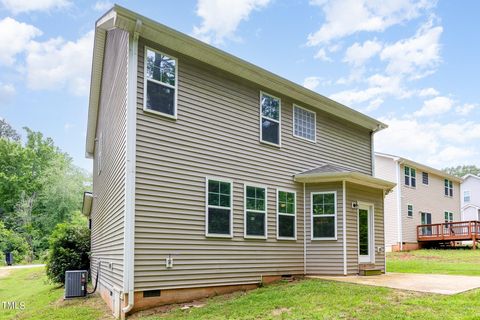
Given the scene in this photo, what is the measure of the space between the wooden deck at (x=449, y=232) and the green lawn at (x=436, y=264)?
14.4ft

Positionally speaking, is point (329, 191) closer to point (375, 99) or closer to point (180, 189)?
point (180, 189)

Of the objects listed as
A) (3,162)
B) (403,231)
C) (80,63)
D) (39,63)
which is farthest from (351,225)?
(39,63)

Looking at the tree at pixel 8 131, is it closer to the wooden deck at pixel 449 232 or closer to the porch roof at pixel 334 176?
the wooden deck at pixel 449 232

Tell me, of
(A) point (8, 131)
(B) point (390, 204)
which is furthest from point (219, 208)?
(A) point (8, 131)

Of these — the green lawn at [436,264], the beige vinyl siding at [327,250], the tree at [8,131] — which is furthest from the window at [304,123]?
the tree at [8,131]

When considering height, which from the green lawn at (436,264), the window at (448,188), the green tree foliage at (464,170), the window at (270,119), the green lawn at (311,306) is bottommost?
the green lawn at (436,264)

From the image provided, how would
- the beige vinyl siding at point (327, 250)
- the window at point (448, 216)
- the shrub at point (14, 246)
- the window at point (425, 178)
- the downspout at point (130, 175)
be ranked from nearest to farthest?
the downspout at point (130, 175)
the beige vinyl siding at point (327, 250)
the window at point (425, 178)
the window at point (448, 216)
the shrub at point (14, 246)

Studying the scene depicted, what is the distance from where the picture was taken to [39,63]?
6359 centimetres

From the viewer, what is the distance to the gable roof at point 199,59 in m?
8.36

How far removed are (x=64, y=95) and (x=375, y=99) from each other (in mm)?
39629

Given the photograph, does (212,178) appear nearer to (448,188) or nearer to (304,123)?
(304,123)

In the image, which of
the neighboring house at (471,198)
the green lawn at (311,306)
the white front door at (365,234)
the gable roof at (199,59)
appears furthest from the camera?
the neighboring house at (471,198)

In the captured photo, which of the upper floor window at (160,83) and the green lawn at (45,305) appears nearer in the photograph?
the upper floor window at (160,83)

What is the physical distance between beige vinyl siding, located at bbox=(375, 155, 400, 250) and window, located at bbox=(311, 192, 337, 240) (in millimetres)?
14339
